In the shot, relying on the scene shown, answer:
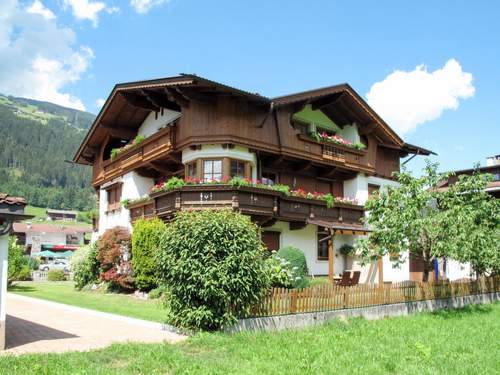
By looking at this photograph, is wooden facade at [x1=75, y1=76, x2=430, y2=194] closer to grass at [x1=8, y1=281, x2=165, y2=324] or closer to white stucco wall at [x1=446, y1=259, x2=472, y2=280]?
grass at [x1=8, y1=281, x2=165, y2=324]

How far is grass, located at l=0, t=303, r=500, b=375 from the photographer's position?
772 cm

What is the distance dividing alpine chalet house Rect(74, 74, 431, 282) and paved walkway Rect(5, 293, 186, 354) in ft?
22.2

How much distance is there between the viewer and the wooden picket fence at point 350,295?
11978 mm

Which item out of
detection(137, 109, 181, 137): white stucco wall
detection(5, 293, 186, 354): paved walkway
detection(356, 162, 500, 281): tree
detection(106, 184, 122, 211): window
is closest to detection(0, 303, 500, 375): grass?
detection(5, 293, 186, 354): paved walkway

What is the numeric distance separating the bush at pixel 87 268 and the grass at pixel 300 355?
16.3 m

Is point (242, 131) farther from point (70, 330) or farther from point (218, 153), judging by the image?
point (70, 330)

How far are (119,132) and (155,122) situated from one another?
3330 millimetres

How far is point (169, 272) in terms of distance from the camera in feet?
37.0

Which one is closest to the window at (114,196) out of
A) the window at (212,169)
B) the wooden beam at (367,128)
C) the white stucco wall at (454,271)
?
the window at (212,169)

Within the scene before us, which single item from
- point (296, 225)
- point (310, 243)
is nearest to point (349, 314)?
point (296, 225)

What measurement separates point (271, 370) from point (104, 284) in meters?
17.7

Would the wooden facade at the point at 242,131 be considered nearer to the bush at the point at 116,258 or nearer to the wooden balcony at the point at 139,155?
the wooden balcony at the point at 139,155

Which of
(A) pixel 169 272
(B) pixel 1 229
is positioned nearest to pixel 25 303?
(A) pixel 169 272

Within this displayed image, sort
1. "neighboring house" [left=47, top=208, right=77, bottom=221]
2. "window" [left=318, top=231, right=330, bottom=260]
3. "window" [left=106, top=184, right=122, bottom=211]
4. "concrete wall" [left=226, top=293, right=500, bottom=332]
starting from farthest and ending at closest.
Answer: "neighboring house" [left=47, top=208, right=77, bottom=221], "window" [left=106, top=184, right=122, bottom=211], "window" [left=318, top=231, right=330, bottom=260], "concrete wall" [left=226, top=293, right=500, bottom=332]
